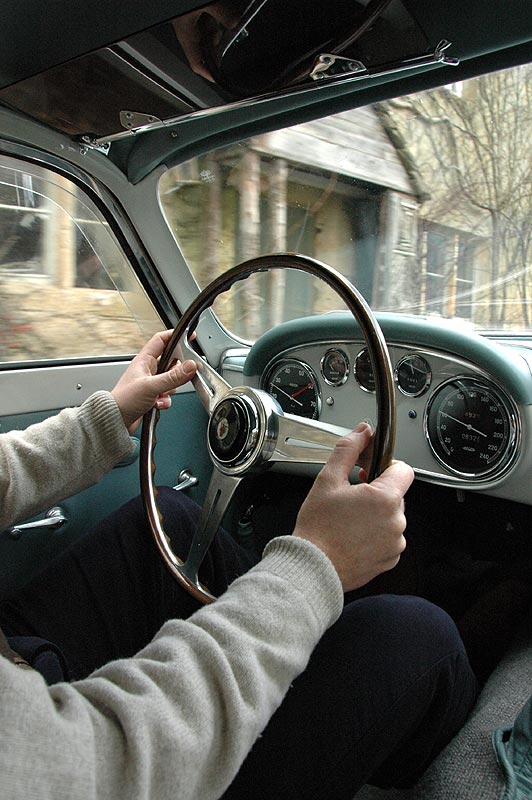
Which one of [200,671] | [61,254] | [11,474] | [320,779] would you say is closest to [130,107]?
[61,254]

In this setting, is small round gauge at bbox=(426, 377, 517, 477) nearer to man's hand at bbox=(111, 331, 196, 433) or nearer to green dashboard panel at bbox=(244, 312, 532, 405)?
green dashboard panel at bbox=(244, 312, 532, 405)

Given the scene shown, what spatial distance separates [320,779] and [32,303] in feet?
4.97

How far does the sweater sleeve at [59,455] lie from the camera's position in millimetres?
1310

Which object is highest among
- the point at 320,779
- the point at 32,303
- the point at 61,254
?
the point at 61,254

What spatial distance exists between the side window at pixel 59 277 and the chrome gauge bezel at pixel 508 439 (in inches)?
42.6

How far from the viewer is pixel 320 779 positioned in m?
0.88

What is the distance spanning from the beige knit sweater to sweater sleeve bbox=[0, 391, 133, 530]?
2.02 feet

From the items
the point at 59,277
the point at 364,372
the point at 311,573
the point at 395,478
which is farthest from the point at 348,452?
the point at 59,277

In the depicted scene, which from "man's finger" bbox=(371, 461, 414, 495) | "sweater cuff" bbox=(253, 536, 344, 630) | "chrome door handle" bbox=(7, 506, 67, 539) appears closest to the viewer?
"sweater cuff" bbox=(253, 536, 344, 630)

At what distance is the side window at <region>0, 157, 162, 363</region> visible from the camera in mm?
1859

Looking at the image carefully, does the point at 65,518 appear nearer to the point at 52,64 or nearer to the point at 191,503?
the point at 191,503

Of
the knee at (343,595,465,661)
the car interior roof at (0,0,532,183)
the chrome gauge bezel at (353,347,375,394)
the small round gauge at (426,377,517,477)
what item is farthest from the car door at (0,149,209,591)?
the knee at (343,595,465,661)

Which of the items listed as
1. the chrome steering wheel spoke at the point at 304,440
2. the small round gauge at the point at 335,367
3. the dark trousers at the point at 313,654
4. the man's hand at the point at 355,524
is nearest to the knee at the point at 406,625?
the dark trousers at the point at 313,654

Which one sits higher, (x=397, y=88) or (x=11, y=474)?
(x=397, y=88)
